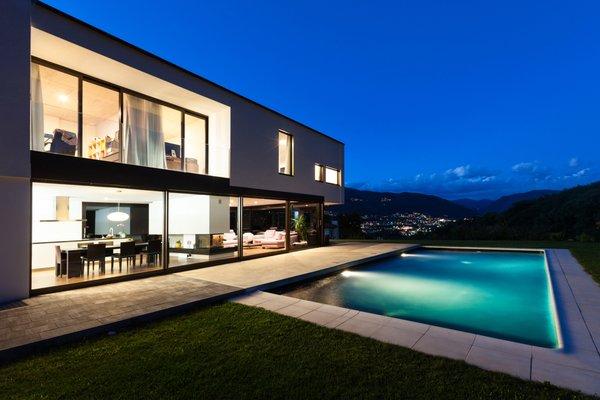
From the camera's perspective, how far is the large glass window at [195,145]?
8.79 m

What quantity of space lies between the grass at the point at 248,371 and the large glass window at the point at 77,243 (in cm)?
390

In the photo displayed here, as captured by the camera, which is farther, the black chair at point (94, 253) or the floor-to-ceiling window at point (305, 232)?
the floor-to-ceiling window at point (305, 232)

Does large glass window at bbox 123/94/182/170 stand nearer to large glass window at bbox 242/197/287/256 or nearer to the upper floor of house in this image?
the upper floor of house

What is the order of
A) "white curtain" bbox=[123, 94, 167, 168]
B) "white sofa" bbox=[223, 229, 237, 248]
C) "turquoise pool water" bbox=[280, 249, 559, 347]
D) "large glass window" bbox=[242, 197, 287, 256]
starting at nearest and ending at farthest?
"turquoise pool water" bbox=[280, 249, 559, 347] → "white curtain" bbox=[123, 94, 167, 168] → "white sofa" bbox=[223, 229, 237, 248] → "large glass window" bbox=[242, 197, 287, 256]

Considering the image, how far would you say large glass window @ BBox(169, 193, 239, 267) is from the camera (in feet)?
35.3

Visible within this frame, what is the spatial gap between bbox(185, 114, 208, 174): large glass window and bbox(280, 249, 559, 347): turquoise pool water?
4618mm

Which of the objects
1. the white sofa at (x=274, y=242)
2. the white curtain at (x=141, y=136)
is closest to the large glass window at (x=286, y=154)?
the white sofa at (x=274, y=242)

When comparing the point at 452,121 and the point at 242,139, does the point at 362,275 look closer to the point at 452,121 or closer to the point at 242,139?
the point at 242,139

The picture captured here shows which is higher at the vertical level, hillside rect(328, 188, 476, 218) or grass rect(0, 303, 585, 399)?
hillside rect(328, 188, 476, 218)

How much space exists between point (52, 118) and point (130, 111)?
188 cm

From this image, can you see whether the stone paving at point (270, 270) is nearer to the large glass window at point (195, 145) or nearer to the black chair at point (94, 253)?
the black chair at point (94, 253)

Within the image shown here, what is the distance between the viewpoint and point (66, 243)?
30.1 feet

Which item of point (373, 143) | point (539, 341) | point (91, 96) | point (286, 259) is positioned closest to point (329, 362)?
point (539, 341)

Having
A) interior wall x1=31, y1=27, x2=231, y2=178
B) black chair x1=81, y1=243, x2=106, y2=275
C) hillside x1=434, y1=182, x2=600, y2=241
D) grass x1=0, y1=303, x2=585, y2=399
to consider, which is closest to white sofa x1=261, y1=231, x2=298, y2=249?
interior wall x1=31, y1=27, x2=231, y2=178
